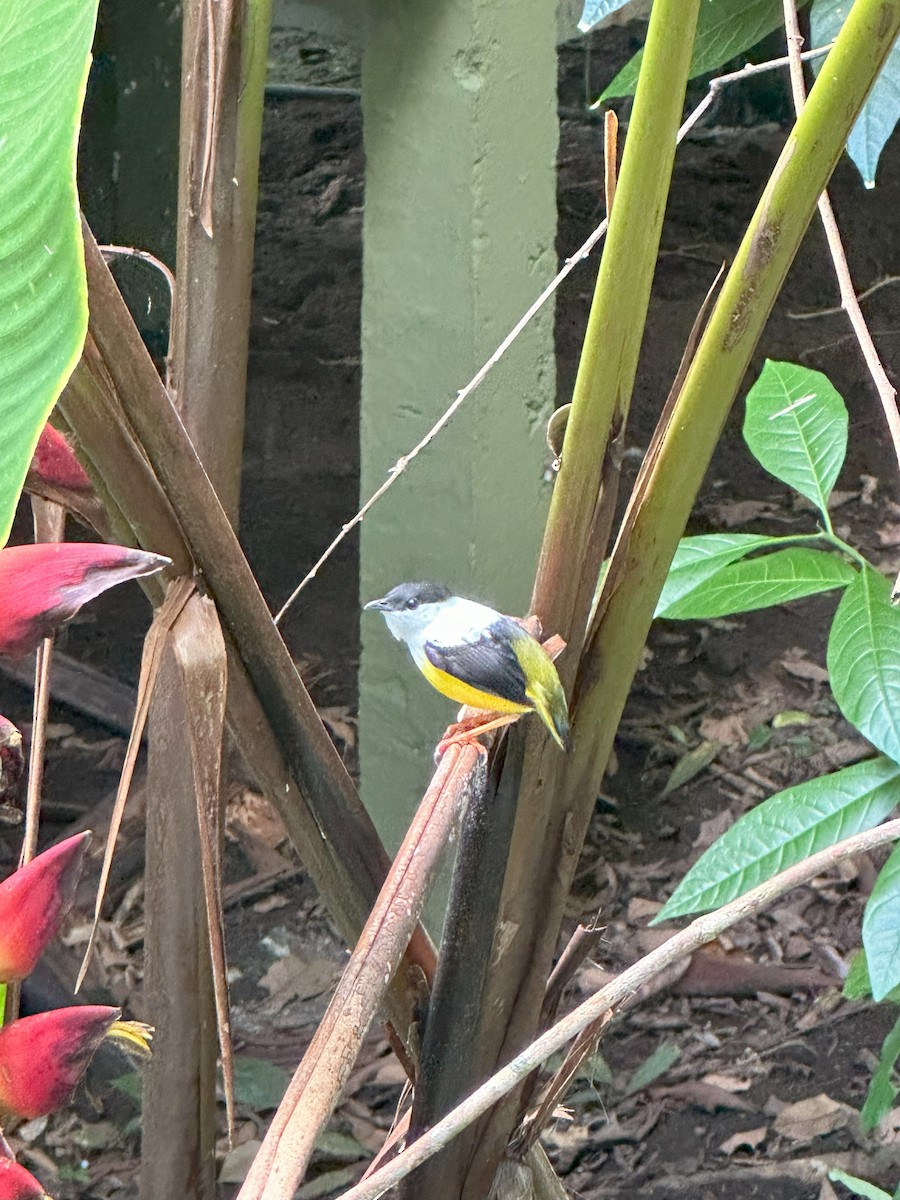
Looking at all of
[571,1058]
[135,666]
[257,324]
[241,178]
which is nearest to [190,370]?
[241,178]

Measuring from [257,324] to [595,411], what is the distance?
1942 millimetres

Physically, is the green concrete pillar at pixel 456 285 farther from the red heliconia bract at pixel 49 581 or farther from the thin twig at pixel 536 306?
the red heliconia bract at pixel 49 581

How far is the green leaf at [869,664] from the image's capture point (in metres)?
0.94

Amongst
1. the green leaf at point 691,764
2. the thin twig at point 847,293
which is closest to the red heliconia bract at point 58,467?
the thin twig at point 847,293

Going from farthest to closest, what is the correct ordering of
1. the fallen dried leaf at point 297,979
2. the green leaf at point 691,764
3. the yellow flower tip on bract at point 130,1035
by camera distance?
the green leaf at point 691,764 → the fallen dried leaf at point 297,979 → the yellow flower tip on bract at point 130,1035

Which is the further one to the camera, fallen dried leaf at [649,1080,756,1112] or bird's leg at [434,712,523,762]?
fallen dried leaf at [649,1080,756,1112]

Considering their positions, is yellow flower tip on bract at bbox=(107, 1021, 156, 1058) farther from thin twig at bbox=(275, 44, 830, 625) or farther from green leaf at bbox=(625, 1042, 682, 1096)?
green leaf at bbox=(625, 1042, 682, 1096)

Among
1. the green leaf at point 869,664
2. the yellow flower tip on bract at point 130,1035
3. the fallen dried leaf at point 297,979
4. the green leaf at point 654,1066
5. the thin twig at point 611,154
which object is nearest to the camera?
the yellow flower tip on bract at point 130,1035

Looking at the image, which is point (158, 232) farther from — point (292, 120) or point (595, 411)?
point (595, 411)

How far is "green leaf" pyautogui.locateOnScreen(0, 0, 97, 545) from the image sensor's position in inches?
13.9

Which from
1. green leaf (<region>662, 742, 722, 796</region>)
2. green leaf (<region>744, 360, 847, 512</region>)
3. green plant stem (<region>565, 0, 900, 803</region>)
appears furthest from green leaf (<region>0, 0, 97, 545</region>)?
green leaf (<region>662, 742, 722, 796</region>)

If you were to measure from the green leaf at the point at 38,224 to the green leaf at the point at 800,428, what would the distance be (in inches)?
29.1

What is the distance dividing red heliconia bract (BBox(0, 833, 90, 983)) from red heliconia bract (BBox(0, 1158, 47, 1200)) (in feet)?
0.20

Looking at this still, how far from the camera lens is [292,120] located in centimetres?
233
